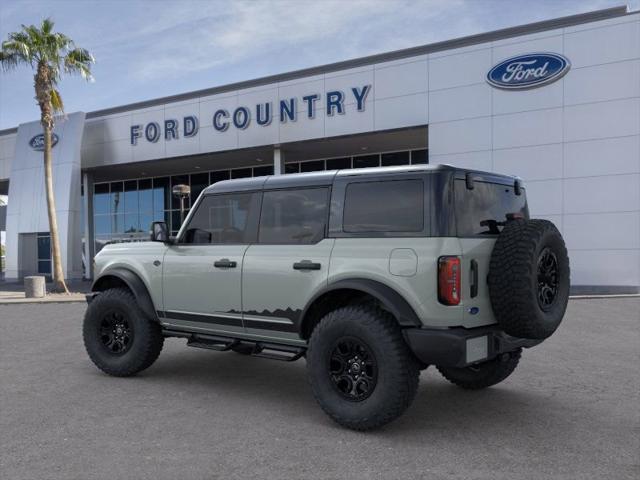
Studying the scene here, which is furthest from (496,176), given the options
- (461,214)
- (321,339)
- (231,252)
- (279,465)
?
(279,465)

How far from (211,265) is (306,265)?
1.17 meters

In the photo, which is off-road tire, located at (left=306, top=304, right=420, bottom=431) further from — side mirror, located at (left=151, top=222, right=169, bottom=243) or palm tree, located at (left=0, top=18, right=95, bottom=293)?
palm tree, located at (left=0, top=18, right=95, bottom=293)

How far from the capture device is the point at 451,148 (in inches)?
711

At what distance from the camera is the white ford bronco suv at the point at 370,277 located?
13.4ft

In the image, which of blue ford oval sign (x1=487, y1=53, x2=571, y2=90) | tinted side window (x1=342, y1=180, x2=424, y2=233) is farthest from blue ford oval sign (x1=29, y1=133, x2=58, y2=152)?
tinted side window (x1=342, y1=180, x2=424, y2=233)

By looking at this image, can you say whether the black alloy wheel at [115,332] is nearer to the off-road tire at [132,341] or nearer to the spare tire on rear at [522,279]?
the off-road tire at [132,341]

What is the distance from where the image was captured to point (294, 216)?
4977 mm

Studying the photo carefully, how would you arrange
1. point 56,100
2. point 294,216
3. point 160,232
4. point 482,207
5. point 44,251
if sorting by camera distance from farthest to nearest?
point 44,251
point 56,100
point 160,232
point 294,216
point 482,207

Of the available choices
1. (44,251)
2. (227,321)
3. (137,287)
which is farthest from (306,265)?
(44,251)

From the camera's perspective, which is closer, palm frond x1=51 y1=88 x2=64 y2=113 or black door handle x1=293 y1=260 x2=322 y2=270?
black door handle x1=293 y1=260 x2=322 y2=270

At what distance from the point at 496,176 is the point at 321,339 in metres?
2.12

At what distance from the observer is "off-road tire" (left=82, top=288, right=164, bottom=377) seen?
19.5ft

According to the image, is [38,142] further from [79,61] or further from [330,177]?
[330,177]

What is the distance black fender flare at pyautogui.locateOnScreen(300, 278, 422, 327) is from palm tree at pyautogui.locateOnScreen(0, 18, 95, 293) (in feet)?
57.0
